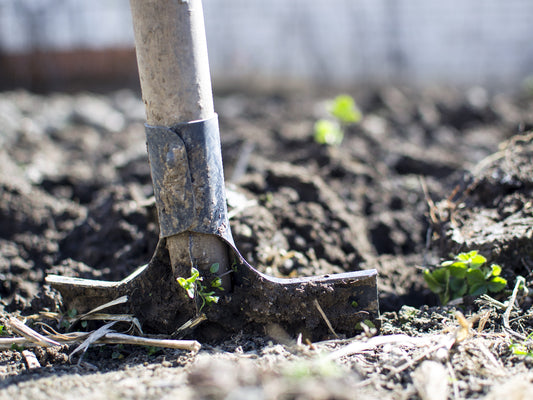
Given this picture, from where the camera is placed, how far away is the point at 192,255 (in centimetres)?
170

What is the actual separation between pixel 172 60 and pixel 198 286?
2.56ft

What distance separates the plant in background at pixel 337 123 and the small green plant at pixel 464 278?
183 centimetres

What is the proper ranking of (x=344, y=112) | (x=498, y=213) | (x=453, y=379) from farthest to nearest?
1. (x=344, y=112)
2. (x=498, y=213)
3. (x=453, y=379)

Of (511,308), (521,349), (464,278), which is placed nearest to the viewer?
(521,349)

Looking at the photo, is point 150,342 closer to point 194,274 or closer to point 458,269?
point 194,274

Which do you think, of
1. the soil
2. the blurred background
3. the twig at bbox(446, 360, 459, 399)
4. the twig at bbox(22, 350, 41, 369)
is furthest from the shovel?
the blurred background

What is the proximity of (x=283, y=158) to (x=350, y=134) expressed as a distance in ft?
2.91

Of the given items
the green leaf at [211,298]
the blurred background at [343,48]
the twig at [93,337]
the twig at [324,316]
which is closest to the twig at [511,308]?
the twig at [324,316]

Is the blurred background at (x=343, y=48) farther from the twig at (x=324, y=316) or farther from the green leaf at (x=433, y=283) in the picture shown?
the twig at (x=324, y=316)

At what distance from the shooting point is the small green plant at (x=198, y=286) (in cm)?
164

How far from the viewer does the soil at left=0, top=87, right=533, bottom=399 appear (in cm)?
145

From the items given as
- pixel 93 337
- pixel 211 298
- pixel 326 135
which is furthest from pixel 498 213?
pixel 93 337

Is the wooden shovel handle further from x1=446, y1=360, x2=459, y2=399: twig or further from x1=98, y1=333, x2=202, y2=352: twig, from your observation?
x1=446, y1=360, x2=459, y2=399: twig

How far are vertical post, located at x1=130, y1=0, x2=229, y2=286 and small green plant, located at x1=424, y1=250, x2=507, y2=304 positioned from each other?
3.73 feet
